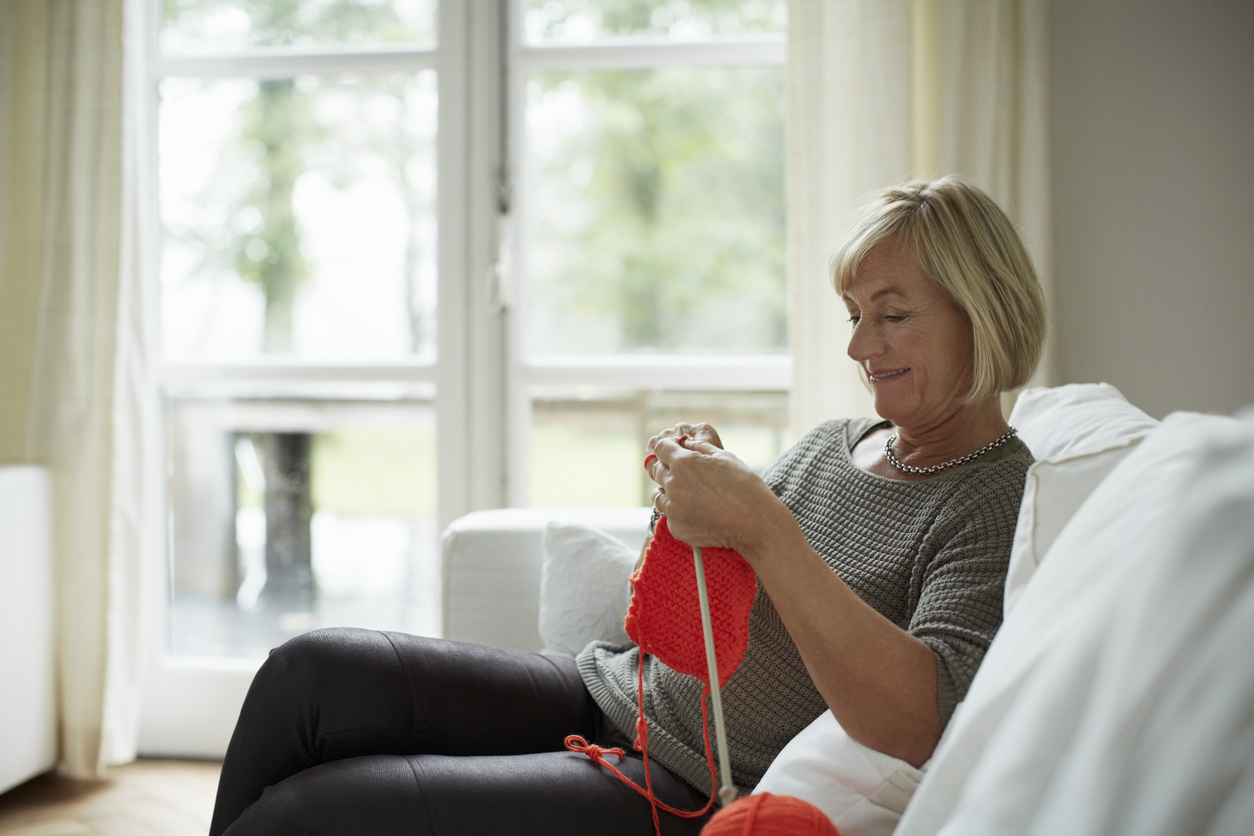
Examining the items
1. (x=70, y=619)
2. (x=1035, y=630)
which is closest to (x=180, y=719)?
(x=70, y=619)

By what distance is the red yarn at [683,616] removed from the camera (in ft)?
3.24

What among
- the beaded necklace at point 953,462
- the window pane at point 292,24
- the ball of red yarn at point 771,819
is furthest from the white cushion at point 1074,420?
the window pane at point 292,24

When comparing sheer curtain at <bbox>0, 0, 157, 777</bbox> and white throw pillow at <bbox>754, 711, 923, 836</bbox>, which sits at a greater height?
sheer curtain at <bbox>0, 0, 157, 777</bbox>

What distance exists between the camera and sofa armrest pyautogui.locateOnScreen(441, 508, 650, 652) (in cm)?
156

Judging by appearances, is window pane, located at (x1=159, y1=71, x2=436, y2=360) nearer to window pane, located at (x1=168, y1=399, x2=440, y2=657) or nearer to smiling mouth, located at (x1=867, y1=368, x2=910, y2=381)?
window pane, located at (x1=168, y1=399, x2=440, y2=657)

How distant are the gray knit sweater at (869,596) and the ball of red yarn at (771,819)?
0.63 feet

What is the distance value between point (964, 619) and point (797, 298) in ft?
3.76

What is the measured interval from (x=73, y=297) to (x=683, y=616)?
5.70 ft

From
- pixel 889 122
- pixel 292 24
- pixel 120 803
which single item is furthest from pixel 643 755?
pixel 292 24

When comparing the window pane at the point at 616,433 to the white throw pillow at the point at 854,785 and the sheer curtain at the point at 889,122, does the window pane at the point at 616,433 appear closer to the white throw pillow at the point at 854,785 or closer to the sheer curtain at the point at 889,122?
the sheer curtain at the point at 889,122

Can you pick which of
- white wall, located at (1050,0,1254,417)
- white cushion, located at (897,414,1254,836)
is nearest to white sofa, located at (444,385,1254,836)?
white cushion, located at (897,414,1254,836)

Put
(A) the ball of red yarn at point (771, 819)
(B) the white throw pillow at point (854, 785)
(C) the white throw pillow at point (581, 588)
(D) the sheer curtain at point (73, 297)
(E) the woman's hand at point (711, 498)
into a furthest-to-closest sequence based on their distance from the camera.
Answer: (D) the sheer curtain at point (73, 297) < (C) the white throw pillow at point (581, 588) < (E) the woman's hand at point (711, 498) < (B) the white throw pillow at point (854, 785) < (A) the ball of red yarn at point (771, 819)

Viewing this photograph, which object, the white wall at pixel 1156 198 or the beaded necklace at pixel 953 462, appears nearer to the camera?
the beaded necklace at pixel 953 462

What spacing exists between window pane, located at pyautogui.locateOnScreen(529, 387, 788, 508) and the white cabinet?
43.5 inches
